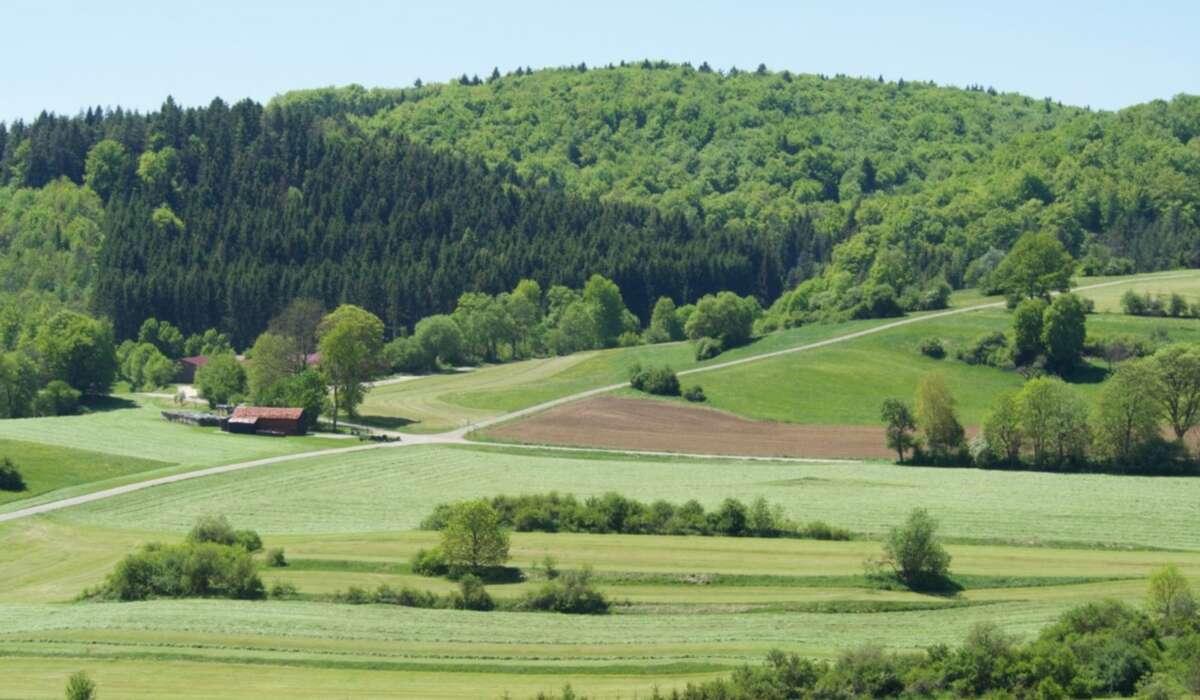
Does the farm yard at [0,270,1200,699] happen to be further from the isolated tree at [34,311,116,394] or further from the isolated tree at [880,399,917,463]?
the isolated tree at [34,311,116,394]

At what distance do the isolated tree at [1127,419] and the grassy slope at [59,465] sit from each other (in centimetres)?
7365

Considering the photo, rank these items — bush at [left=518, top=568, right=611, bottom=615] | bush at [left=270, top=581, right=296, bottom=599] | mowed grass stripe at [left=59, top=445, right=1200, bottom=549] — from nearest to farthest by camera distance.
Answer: bush at [left=518, top=568, right=611, bottom=615] < bush at [left=270, top=581, right=296, bottom=599] < mowed grass stripe at [left=59, top=445, right=1200, bottom=549]

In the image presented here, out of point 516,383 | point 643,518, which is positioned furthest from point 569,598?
point 516,383

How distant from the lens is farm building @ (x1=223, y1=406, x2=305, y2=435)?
138 m

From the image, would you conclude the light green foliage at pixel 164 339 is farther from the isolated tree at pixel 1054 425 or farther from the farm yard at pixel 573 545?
the isolated tree at pixel 1054 425

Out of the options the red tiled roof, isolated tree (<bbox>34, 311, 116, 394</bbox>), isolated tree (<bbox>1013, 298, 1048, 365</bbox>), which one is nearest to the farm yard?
isolated tree (<bbox>1013, 298, 1048, 365</bbox>)

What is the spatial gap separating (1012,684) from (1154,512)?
128ft

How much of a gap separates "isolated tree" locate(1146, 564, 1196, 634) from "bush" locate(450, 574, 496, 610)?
31.1 meters

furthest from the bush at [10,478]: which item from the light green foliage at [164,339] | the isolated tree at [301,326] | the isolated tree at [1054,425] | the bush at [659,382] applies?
the light green foliage at [164,339]

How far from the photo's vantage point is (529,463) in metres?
121

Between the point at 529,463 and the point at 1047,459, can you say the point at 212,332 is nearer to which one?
the point at 529,463

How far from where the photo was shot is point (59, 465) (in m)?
114

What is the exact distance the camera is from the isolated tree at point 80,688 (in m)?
55.1

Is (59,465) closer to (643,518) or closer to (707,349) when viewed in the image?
(643,518)
